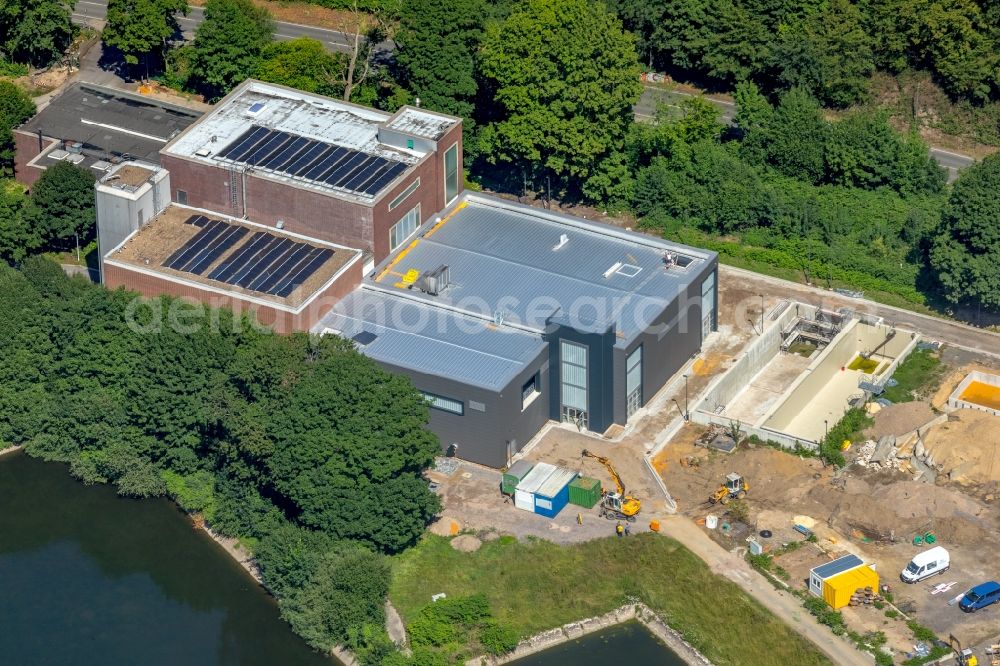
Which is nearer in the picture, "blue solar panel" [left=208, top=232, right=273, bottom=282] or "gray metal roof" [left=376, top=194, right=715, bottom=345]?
"gray metal roof" [left=376, top=194, right=715, bottom=345]

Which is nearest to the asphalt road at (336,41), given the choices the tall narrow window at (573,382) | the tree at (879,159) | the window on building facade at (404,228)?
the tree at (879,159)

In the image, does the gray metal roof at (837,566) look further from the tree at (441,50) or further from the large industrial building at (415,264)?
the tree at (441,50)

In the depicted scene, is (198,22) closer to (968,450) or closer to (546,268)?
(546,268)

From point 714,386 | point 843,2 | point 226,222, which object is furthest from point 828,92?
point 226,222

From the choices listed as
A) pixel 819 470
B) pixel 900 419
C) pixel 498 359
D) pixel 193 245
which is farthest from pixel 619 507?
pixel 193 245

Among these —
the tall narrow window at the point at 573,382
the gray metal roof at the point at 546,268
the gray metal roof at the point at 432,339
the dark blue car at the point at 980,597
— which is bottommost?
the dark blue car at the point at 980,597

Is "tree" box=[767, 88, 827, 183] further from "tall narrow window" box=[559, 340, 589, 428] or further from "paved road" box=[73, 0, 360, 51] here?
"paved road" box=[73, 0, 360, 51]

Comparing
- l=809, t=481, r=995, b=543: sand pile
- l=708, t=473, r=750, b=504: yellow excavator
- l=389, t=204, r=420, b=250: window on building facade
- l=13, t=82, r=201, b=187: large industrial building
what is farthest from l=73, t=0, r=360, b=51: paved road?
l=809, t=481, r=995, b=543: sand pile
